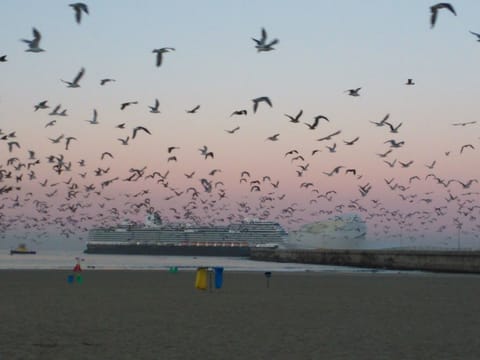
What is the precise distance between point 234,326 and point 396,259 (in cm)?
8325

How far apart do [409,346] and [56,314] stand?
11.6m

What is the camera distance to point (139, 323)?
23.0 m

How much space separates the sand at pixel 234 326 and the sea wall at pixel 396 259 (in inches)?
1975

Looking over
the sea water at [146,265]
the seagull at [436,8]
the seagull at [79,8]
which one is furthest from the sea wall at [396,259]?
the seagull at [79,8]

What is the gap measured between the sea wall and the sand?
50174mm

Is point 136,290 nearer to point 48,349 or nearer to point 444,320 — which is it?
point 444,320

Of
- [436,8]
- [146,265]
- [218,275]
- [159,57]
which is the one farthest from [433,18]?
[146,265]

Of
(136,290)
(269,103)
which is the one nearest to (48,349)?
(269,103)

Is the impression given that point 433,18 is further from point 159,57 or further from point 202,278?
point 202,278

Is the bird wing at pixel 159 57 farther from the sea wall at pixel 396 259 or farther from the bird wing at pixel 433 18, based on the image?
the sea wall at pixel 396 259

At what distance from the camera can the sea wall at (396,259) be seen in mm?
85250

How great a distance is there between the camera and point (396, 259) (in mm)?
103188

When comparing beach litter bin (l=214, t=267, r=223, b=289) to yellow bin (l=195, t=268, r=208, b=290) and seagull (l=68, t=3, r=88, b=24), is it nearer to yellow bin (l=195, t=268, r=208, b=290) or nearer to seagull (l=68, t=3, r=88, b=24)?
yellow bin (l=195, t=268, r=208, b=290)

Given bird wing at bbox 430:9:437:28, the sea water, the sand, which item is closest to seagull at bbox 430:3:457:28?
bird wing at bbox 430:9:437:28
